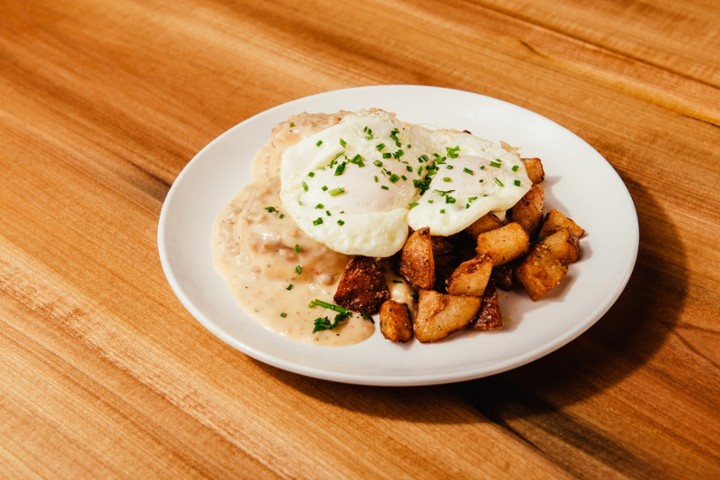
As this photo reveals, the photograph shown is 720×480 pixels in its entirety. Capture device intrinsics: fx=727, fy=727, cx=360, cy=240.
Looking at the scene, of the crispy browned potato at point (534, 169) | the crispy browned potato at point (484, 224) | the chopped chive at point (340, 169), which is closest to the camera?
the crispy browned potato at point (484, 224)

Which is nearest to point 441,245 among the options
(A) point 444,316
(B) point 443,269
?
(B) point 443,269

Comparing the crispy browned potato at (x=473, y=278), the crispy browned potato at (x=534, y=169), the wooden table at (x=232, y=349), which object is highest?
the crispy browned potato at (x=534, y=169)

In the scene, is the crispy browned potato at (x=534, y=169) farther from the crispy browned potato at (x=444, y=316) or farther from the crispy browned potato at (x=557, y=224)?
the crispy browned potato at (x=444, y=316)

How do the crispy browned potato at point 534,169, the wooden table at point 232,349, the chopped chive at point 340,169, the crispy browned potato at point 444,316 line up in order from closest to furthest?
the wooden table at point 232,349
the crispy browned potato at point 444,316
the chopped chive at point 340,169
the crispy browned potato at point 534,169

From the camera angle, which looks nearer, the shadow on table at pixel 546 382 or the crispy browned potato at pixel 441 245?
the shadow on table at pixel 546 382

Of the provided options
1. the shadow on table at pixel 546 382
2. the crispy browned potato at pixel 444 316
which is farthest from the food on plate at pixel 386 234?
the shadow on table at pixel 546 382

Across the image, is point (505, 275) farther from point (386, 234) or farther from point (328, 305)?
point (328, 305)

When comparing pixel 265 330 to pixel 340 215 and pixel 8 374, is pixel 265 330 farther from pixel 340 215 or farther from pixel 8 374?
pixel 8 374
